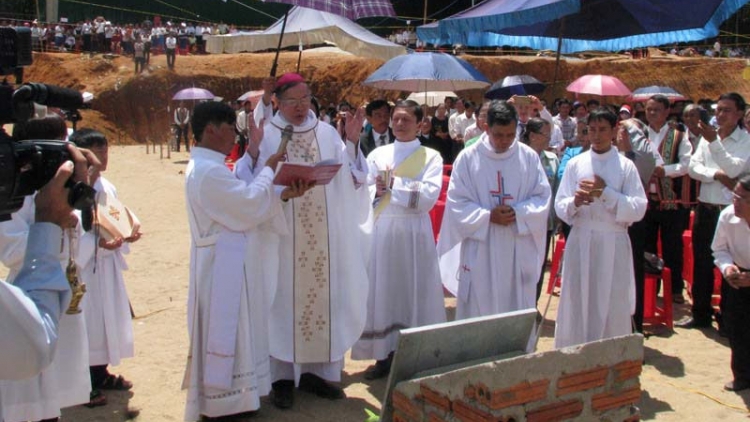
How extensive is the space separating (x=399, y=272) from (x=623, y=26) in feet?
12.3

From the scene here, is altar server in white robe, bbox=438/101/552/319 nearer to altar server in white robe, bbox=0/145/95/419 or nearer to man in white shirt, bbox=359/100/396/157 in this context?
man in white shirt, bbox=359/100/396/157

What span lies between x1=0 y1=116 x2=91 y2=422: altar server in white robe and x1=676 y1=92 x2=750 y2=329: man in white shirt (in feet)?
17.9

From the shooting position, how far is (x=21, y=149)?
207 cm

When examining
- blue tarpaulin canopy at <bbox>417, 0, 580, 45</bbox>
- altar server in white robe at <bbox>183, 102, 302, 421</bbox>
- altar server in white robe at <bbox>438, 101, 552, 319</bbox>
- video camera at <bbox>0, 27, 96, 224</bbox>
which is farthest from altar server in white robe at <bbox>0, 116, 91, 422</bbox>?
blue tarpaulin canopy at <bbox>417, 0, 580, 45</bbox>

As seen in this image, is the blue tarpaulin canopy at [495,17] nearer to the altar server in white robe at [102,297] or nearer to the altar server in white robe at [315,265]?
the altar server in white robe at [315,265]

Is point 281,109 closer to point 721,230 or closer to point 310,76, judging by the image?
point 721,230

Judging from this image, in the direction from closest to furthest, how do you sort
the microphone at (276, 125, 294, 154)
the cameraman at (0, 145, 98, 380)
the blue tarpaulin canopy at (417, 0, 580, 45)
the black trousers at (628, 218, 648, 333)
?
1. the cameraman at (0, 145, 98, 380)
2. the microphone at (276, 125, 294, 154)
3. the blue tarpaulin canopy at (417, 0, 580, 45)
4. the black trousers at (628, 218, 648, 333)

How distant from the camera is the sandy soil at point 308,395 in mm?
5169

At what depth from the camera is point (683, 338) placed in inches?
272

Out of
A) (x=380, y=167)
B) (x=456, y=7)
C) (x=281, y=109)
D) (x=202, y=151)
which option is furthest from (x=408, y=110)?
(x=456, y=7)

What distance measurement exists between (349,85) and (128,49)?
1161 centimetres

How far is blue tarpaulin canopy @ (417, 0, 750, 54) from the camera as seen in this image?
715 cm

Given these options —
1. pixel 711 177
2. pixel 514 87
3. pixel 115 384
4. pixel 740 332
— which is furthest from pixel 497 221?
pixel 514 87

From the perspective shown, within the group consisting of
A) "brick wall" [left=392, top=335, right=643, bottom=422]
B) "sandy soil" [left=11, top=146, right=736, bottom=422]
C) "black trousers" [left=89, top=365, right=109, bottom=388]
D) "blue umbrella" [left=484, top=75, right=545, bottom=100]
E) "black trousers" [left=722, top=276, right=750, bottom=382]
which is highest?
"blue umbrella" [left=484, top=75, right=545, bottom=100]
